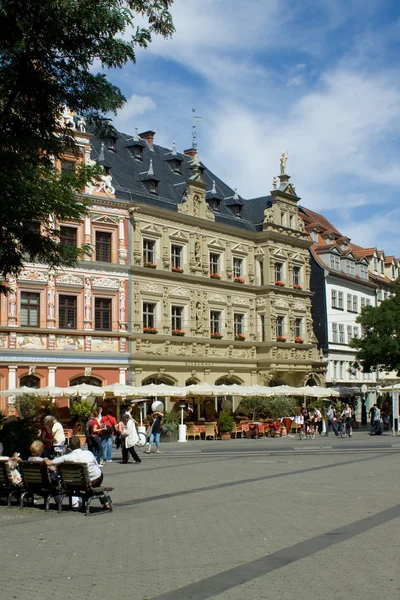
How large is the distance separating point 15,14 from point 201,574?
9.89 metres

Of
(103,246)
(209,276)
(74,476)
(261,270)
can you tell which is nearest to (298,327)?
(261,270)

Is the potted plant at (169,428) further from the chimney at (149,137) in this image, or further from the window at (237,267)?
the chimney at (149,137)

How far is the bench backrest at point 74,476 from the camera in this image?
13.5 m

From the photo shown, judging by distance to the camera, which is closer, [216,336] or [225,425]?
[225,425]

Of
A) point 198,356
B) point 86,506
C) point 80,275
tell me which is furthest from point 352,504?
point 198,356

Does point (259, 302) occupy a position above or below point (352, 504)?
above

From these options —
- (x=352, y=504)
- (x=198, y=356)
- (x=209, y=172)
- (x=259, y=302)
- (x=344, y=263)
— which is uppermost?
(x=209, y=172)

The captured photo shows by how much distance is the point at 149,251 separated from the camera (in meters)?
45.6

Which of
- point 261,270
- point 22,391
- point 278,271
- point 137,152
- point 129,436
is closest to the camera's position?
point 129,436

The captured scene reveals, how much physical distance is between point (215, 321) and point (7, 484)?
35.5 metres

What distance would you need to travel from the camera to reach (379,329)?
4978 cm

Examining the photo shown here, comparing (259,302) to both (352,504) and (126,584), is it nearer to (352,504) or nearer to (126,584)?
(352,504)

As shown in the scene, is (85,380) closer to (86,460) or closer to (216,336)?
(216,336)

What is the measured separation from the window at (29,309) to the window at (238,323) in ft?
50.7
